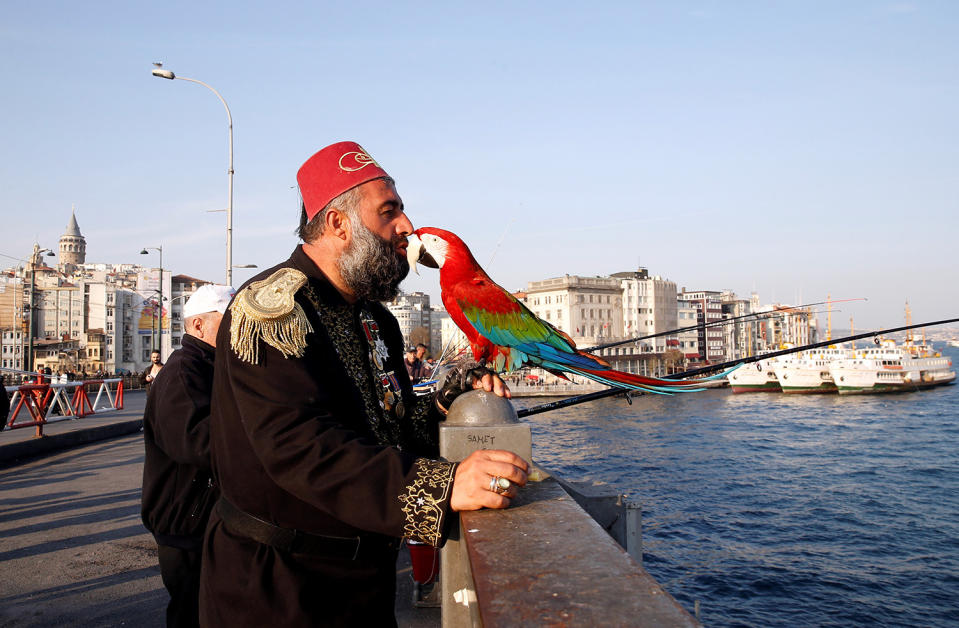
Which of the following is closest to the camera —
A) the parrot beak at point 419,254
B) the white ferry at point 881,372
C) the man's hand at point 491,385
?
the man's hand at point 491,385

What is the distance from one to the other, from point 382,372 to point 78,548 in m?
5.42

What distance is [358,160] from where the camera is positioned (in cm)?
219

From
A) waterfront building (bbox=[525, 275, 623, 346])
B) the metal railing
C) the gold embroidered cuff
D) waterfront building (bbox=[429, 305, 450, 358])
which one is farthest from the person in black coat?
waterfront building (bbox=[429, 305, 450, 358])

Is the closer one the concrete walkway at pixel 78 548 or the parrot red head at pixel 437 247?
the parrot red head at pixel 437 247

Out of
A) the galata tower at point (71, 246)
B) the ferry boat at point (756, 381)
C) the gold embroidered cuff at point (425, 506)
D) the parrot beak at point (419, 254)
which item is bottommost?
the ferry boat at point (756, 381)

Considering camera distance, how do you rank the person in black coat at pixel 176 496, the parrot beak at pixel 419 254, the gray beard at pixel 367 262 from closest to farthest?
the gray beard at pixel 367 262
the person in black coat at pixel 176 496
the parrot beak at pixel 419 254

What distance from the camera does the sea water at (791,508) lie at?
1506 cm

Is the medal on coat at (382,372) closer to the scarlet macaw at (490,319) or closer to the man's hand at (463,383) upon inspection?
the man's hand at (463,383)

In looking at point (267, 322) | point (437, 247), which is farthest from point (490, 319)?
point (267, 322)

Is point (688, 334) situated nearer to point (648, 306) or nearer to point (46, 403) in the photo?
point (648, 306)

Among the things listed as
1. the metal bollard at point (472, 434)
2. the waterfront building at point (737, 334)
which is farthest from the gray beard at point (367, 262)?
the waterfront building at point (737, 334)

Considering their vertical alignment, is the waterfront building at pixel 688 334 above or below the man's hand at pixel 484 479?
above

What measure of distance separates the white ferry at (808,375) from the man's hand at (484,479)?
242 feet

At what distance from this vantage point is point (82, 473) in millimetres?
9695
